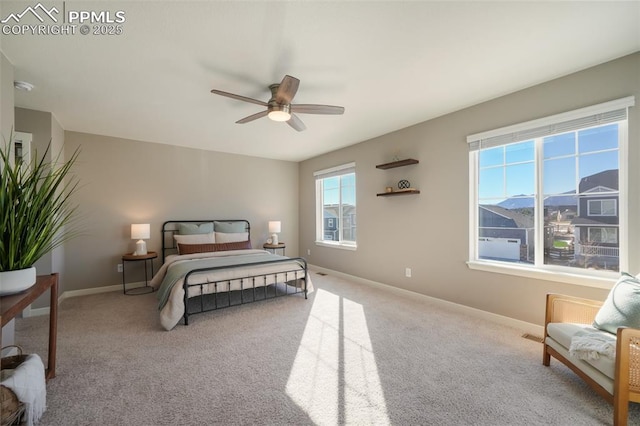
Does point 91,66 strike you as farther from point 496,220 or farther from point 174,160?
point 496,220

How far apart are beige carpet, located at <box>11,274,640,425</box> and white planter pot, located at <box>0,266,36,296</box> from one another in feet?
2.63

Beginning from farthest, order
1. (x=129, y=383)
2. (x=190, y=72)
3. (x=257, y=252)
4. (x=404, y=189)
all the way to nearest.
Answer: (x=257, y=252) < (x=404, y=189) < (x=190, y=72) < (x=129, y=383)

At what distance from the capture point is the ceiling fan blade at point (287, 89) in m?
2.16

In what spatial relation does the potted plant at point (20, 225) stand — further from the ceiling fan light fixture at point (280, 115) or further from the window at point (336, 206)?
the window at point (336, 206)

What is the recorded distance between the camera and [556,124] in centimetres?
264

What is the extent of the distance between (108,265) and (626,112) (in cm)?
672

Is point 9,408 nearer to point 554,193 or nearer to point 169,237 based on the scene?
point 169,237

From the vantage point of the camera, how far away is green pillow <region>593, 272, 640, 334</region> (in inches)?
67.9

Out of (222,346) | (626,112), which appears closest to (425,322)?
(222,346)

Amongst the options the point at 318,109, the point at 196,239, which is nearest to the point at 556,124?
the point at 318,109

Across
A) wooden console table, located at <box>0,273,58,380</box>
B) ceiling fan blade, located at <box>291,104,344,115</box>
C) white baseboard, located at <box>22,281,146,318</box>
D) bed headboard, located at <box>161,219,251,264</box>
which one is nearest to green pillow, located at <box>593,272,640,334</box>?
ceiling fan blade, located at <box>291,104,344,115</box>

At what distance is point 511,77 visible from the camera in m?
2.63

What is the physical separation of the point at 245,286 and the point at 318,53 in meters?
2.77

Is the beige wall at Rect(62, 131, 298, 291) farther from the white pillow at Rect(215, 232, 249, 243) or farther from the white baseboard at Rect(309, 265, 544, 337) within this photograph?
the white baseboard at Rect(309, 265, 544, 337)
